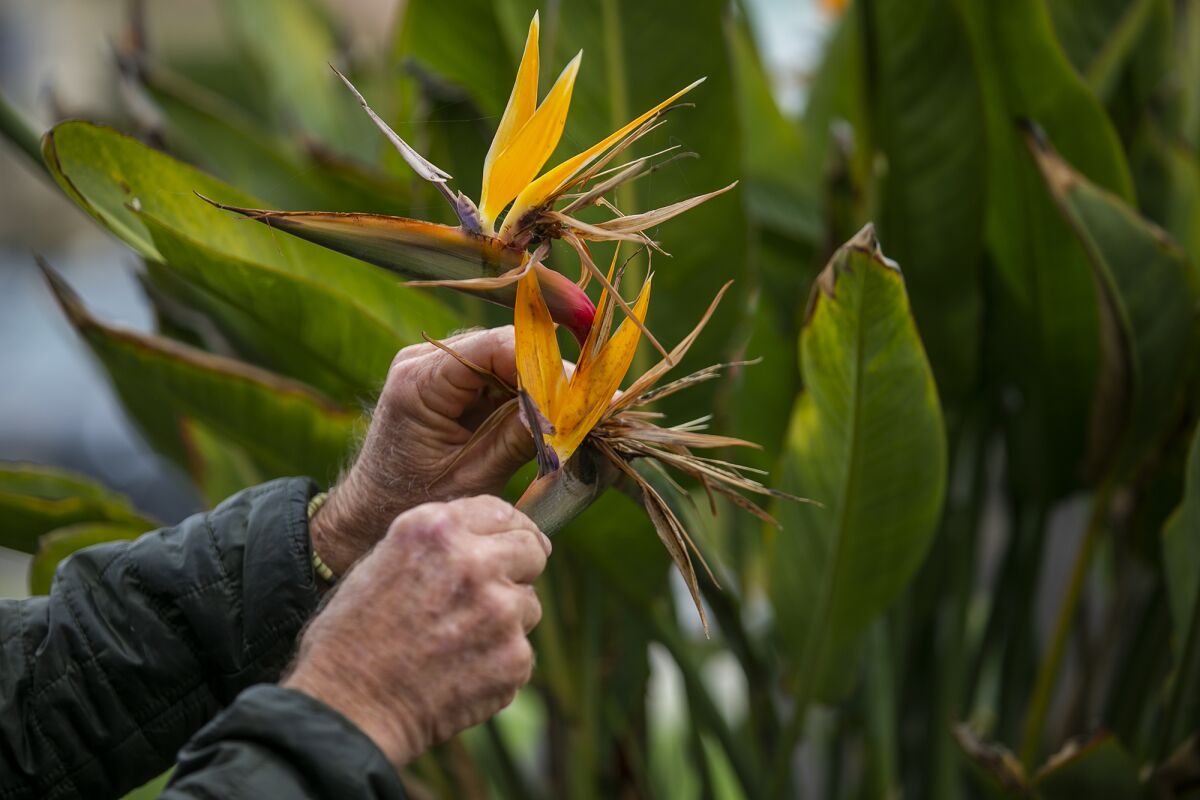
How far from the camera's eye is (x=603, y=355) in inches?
13.8

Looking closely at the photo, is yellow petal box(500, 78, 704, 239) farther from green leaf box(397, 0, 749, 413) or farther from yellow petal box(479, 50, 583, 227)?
green leaf box(397, 0, 749, 413)

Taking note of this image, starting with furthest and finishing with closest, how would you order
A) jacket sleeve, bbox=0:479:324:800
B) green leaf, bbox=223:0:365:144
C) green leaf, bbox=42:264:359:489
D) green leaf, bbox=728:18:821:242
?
green leaf, bbox=223:0:365:144 → green leaf, bbox=728:18:821:242 → green leaf, bbox=42:264:359:489 → jacket sleeve, bbox=0:479:324:800

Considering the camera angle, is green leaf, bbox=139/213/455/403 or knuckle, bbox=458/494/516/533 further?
green leaf, bbox=139/213/455/403

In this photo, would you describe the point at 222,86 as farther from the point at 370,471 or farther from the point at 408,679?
the point at 408,679

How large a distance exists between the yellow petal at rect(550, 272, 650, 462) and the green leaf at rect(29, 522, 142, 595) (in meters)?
0.28

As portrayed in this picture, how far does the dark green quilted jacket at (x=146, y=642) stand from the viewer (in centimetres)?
41

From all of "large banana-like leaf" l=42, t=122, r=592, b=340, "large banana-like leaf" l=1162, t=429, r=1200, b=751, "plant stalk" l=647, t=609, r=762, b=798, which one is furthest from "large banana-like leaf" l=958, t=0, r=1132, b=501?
"large banana-like leaf" l=42, t=122, r=592, b=340

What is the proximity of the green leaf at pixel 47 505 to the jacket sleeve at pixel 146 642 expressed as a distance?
0.46 feet

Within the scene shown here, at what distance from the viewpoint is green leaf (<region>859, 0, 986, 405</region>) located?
57 cm

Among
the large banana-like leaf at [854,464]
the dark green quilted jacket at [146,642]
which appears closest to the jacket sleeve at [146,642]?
the dark green quilted jacket at [146,642]

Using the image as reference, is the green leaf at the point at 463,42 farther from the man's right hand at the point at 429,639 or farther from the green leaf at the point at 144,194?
the man's right hand at the point at 429,639

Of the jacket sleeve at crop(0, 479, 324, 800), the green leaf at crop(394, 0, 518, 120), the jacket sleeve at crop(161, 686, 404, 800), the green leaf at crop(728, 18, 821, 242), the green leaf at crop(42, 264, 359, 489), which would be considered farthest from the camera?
the green leaf at crop(728, 18, 821, 242)

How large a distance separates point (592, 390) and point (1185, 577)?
Answer: 1.06 feet

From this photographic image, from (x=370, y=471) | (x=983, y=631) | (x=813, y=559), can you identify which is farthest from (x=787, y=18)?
(x=370, y=471)
